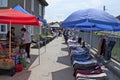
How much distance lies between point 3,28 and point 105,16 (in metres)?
15.7

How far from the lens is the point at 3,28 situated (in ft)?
89.6

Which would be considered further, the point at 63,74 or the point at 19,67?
the point at 19,67

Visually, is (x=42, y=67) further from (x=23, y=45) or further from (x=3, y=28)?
(x=3, y=28)

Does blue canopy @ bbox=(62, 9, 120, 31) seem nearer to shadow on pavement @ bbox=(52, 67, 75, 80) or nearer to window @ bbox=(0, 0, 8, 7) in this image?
shadow on pavement @ bbox=(52, 67, 75, 80)

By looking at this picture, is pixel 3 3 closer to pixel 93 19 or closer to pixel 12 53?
pixel 12 53

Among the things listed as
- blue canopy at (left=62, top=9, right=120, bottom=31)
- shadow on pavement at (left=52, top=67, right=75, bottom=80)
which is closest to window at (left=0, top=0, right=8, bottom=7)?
blue canopy at (left=62, top=9, right=120, bottom=31)

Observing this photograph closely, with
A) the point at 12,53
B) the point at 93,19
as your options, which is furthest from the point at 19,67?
the point at 93,19

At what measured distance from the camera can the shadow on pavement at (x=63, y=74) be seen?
11.7 m

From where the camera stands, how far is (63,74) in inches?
498

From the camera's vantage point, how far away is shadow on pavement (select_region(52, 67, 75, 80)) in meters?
11.7

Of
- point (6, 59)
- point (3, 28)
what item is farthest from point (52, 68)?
point (3, 28)

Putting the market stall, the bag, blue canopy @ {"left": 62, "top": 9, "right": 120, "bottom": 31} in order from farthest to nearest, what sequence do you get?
the bag
blue canopy @ {"left": 62, "top": 9, "right": 120, "bottom": 31}
the market stall

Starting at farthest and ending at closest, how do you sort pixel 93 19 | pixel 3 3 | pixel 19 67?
pixel 3 3 < pixel 19 67 < pixel 93 19

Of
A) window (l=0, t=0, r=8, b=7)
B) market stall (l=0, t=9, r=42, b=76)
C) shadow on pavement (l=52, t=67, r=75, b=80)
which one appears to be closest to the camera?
shadow on pavement (l=52, t=67, r=75, b=80)
